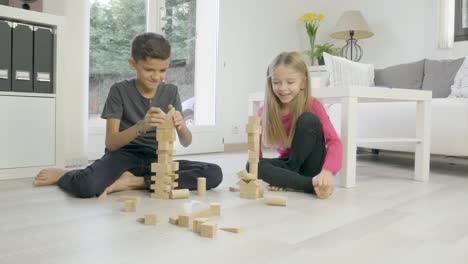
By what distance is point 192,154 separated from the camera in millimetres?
3209

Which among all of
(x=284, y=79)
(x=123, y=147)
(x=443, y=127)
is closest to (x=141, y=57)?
(x=123, y=147)

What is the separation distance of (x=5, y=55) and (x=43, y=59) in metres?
0.16

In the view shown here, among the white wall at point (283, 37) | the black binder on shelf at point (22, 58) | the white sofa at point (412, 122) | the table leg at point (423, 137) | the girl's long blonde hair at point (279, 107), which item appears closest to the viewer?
the girl's long blonde hair at point (279, 107)

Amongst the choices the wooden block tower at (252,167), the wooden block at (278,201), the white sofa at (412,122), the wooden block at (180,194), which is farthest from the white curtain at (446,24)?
the wooden block at (180,194)

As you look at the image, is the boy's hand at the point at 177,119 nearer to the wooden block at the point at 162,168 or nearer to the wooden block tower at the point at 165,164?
the wooden block tower at the point at 165,164

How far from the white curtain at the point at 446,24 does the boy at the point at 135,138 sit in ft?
9.40

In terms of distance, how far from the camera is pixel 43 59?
2.00 metres

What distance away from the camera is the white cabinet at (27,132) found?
1856 millimetres

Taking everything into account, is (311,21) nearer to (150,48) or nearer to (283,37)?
(283,37)

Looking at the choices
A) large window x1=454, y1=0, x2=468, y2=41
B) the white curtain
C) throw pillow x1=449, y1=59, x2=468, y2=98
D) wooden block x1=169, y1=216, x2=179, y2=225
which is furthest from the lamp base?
wooden block x1=169, y1=216, x2=179, y2=225

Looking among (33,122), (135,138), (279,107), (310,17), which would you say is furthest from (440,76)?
(33,122)

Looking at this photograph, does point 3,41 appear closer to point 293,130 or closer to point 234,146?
point 293,130

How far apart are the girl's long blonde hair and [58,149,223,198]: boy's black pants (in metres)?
0.26

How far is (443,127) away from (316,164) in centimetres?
100
